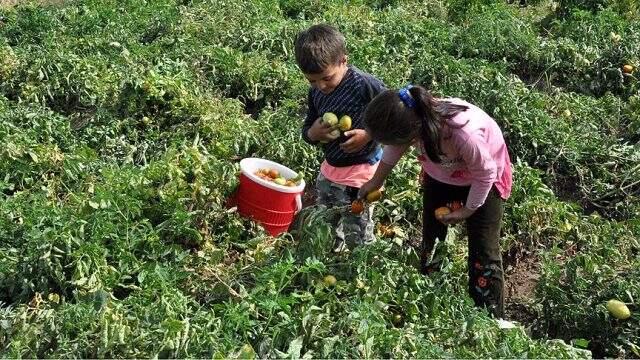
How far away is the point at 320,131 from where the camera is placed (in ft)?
11.5

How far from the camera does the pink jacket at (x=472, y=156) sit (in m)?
2.97

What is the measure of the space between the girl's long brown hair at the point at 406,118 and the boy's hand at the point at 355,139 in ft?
1.67

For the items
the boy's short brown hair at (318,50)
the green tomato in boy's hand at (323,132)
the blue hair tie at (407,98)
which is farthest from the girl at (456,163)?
the boy's short brown hair at (318,50)

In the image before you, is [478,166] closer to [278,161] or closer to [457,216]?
[457,216]

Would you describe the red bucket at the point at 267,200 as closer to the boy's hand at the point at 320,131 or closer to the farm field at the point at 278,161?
the farm field at the point at 278,161

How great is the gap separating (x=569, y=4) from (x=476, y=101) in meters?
→ 2.71

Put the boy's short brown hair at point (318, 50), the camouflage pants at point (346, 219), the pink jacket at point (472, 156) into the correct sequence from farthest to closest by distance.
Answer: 1. the camouflage pants at point (346, 219)
2. the boy's short brown hair at point (318, 50)
3. the pink jacket at point (472, 156)

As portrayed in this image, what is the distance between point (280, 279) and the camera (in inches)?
128

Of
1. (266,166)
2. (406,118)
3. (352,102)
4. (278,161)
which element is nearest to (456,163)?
(406,118)

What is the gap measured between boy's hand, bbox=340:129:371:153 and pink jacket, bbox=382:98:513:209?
205 mm

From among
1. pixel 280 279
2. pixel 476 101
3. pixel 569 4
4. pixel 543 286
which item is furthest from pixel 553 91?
pixel 280 279

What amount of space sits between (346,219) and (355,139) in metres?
0.47

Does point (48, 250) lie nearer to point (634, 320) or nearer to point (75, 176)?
point (75, 176)

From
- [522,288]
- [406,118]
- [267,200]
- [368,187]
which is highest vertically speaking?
[406,118]
